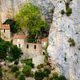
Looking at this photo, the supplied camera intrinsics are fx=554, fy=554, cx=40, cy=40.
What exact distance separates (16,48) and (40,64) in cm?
411

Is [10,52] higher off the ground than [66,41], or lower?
lower

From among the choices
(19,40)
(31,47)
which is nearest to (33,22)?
(19,40)

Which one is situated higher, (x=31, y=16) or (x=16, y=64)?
(x=31, y=16)

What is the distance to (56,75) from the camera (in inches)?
2736

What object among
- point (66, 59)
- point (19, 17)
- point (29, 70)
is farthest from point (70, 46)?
point (19, 17)

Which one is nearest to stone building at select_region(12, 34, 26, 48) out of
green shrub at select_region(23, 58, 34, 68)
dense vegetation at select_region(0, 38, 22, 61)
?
dense vegetation at select_region(0, 38, 22, 61)

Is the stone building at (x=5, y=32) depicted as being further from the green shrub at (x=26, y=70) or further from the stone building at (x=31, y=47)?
the green shrub at (x=26, y=70)

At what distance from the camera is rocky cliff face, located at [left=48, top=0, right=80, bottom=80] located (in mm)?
68125

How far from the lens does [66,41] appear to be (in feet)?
228

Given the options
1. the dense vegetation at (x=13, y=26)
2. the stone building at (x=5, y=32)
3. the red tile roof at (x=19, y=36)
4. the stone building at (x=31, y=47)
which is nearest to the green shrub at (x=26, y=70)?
the stone building at (x=31, y=47)

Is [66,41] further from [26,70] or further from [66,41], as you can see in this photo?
[26,70]

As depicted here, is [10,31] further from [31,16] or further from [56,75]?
[56,75]

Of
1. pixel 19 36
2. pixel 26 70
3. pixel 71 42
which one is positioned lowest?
pixel 26 70

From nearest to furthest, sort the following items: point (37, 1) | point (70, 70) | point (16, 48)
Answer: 1. point (70, 70)
2. point (16, 48)
3. point (37, 1)
